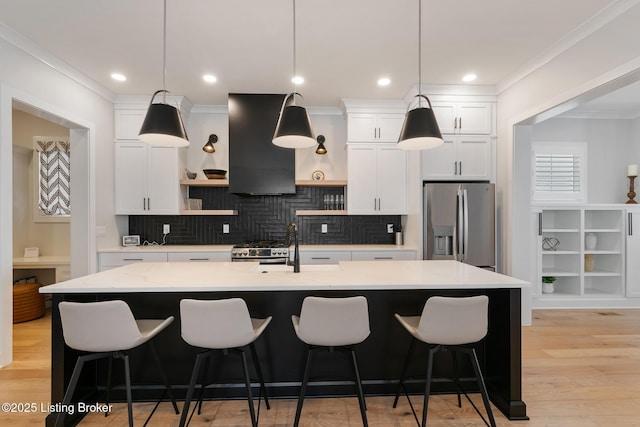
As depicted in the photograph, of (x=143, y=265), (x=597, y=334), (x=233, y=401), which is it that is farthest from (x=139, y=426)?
(x=597, y=334)

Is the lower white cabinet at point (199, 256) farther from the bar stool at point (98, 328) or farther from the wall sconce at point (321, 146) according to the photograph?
the bar stool at point (98, 328)

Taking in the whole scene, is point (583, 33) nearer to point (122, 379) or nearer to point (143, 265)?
point (143, 265)

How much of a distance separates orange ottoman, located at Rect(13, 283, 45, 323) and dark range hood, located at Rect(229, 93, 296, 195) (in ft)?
8.67

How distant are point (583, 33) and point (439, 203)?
1917 mm

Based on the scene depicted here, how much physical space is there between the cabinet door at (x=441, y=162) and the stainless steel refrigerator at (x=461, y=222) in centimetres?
20

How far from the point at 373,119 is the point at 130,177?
10.4ft

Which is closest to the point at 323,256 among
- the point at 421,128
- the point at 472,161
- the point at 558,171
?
the point at 472,161

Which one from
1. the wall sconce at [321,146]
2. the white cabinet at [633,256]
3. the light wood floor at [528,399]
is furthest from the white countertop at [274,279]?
the white cabinet at [633,256]

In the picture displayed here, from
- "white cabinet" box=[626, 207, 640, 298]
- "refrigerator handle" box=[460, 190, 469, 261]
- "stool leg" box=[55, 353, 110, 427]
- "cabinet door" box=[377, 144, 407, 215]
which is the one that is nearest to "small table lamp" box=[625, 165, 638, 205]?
"white cabinet" box=[626, 207, 640, 298]

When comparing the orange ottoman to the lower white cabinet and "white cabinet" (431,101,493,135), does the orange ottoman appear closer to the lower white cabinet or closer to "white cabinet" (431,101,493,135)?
the lower white cabinet

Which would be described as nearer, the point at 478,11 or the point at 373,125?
the point at 478,11

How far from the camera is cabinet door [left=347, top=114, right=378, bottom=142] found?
4.40 metres

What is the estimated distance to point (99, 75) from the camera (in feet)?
12.1

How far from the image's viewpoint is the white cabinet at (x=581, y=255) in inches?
178
